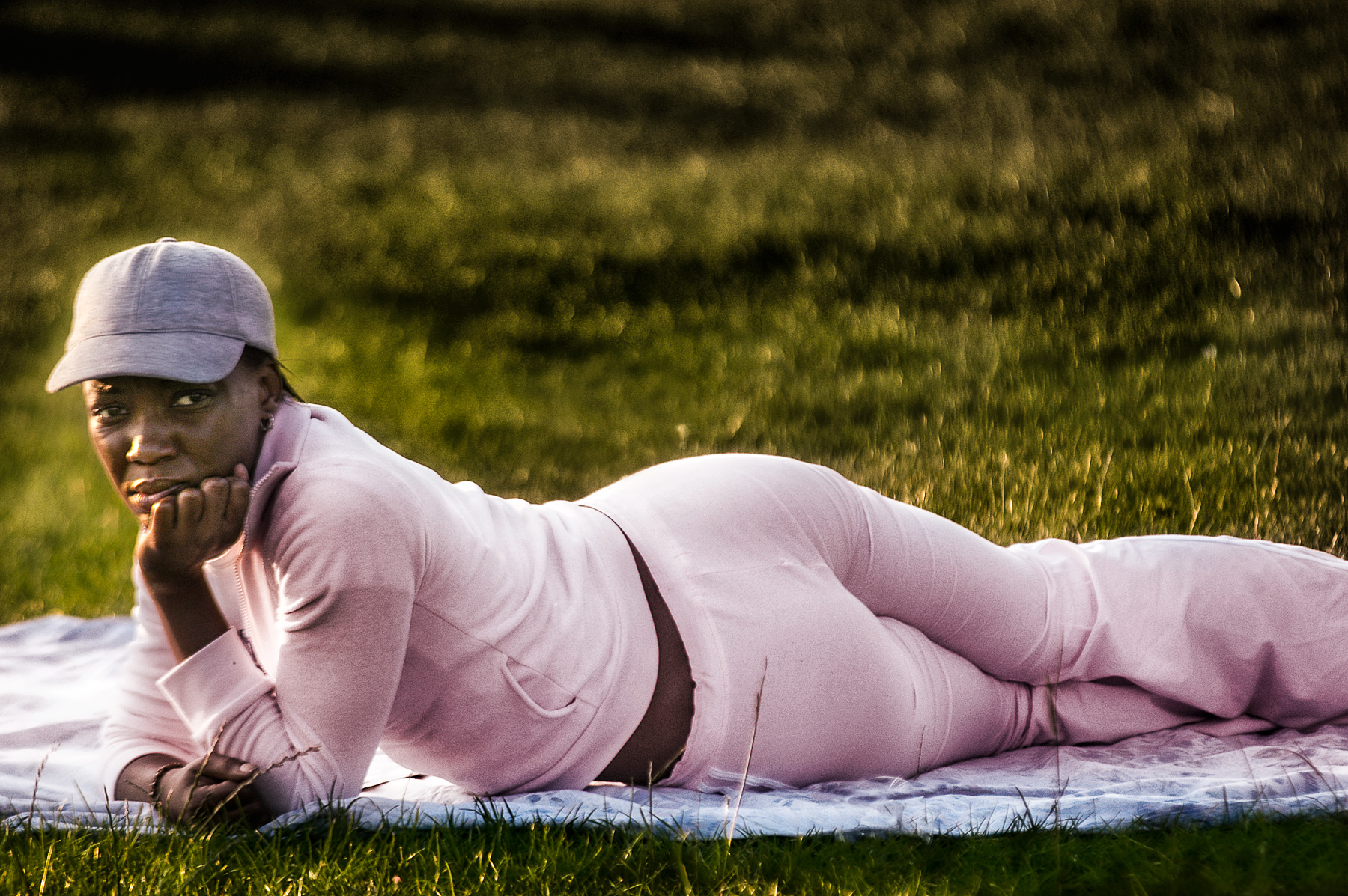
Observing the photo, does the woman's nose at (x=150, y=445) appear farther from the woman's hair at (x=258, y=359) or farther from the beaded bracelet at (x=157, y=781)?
the beaded bracelet at (x=157, y=781)

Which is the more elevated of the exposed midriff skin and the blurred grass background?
the blurred grass background

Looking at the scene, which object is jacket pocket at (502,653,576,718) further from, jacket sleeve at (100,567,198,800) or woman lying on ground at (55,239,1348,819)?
jacket sleeve at (100,567,198,800)

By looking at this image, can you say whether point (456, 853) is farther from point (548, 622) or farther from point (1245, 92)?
point (1245, 92)

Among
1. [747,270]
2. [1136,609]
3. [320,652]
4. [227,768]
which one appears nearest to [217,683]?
[227,768]

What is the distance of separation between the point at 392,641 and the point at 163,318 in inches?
27.8

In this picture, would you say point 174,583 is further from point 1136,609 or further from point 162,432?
point 1136,609

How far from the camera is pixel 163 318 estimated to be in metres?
2.33

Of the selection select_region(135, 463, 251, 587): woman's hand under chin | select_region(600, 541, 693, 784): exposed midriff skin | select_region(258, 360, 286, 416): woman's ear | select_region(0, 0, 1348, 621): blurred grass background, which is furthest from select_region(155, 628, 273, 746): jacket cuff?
select_region(0, 0, 1348, 621): blurred grass background

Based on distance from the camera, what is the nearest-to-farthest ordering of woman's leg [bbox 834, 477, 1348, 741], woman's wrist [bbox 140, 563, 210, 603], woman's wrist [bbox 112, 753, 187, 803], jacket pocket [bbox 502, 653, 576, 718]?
woman's wrist [bbox 140, 563, 210, 603], jacket pocket [bbox 502, 653, 576, 718], woman's wrist [bbox 112, 753, 187, 803], woman's leg [bbox 834, 477, 1348, 741]

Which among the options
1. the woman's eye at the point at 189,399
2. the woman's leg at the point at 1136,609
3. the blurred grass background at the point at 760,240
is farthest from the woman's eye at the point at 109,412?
the blurred grass background at the point at 760,240

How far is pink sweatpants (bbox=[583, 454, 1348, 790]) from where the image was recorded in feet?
8.95

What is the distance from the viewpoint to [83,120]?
15.7 m

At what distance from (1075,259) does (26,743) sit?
21.8ft

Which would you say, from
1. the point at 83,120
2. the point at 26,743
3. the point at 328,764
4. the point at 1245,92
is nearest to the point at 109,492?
the point at 26,743
